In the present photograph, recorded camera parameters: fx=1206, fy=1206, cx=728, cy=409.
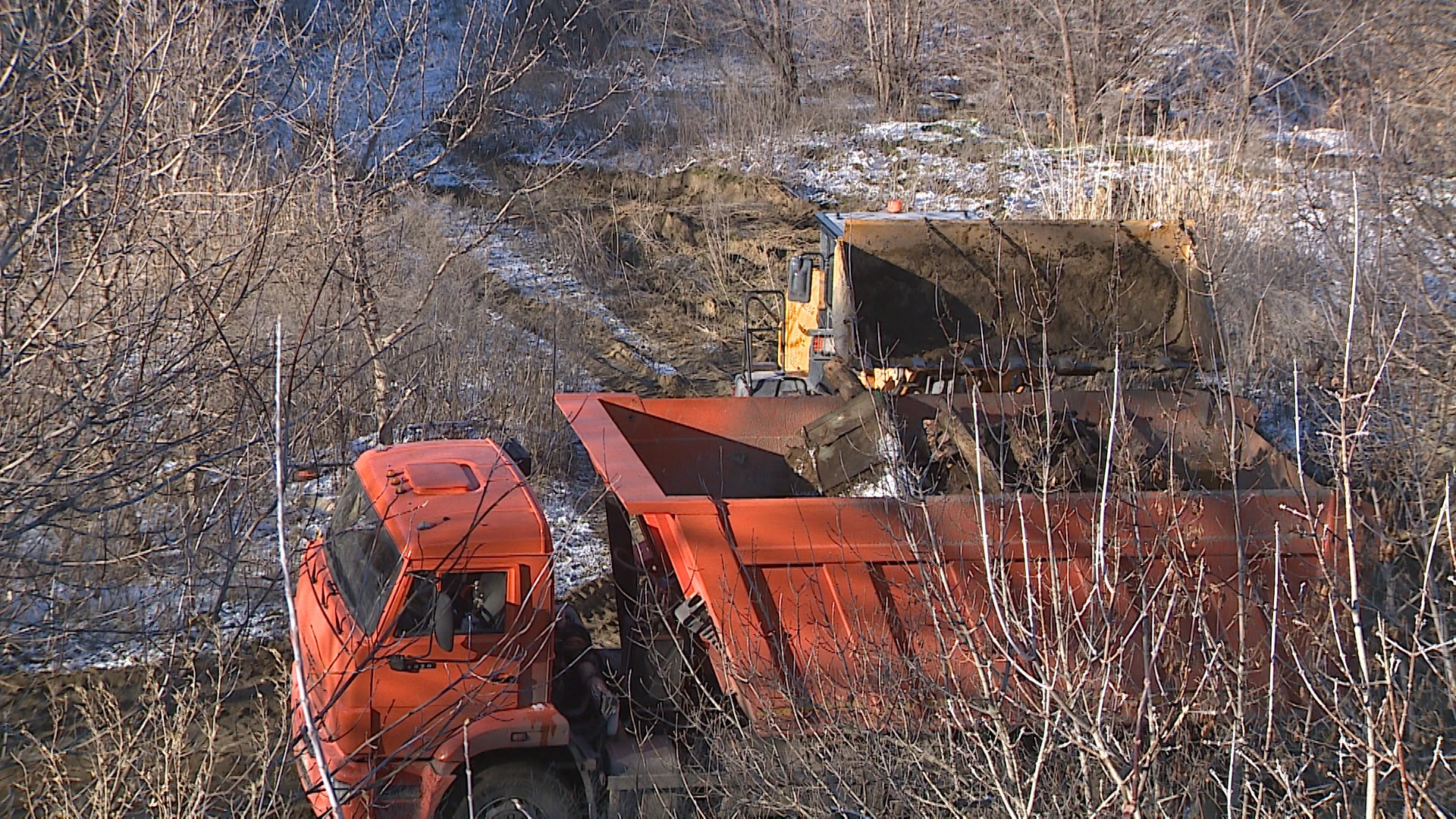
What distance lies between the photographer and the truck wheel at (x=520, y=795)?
4.19 m

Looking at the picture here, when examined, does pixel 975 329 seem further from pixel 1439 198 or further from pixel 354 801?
pixel 354 801

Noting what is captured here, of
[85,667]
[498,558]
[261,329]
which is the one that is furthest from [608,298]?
[498,558]

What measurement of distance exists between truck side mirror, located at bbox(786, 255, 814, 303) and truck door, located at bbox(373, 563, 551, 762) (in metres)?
4.22

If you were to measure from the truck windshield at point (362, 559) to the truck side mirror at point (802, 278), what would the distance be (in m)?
3.91

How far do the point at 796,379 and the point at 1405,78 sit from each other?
3935mm

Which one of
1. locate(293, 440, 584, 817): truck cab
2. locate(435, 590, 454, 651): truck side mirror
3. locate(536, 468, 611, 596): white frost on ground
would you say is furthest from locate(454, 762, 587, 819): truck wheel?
locate(536, 468, 611, 596): white frost on ground

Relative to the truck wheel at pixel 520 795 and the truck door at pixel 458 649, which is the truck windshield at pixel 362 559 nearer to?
the truck door at pixel 458 649

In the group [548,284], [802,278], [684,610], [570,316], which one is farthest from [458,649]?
[548,284]

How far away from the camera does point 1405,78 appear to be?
6605 mm

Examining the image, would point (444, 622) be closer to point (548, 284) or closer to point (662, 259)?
point (548, 284)

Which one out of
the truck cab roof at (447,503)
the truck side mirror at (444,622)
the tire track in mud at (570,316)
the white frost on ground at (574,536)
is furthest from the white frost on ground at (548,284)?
the truck side mirror at (444,622)

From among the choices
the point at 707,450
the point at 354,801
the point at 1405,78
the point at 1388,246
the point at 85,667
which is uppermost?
the point at 1405,78

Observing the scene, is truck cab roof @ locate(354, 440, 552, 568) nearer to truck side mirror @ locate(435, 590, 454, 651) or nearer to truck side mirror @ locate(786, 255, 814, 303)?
truck side mirror @ locate(435, 590, 454, 651)

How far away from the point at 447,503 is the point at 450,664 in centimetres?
58
